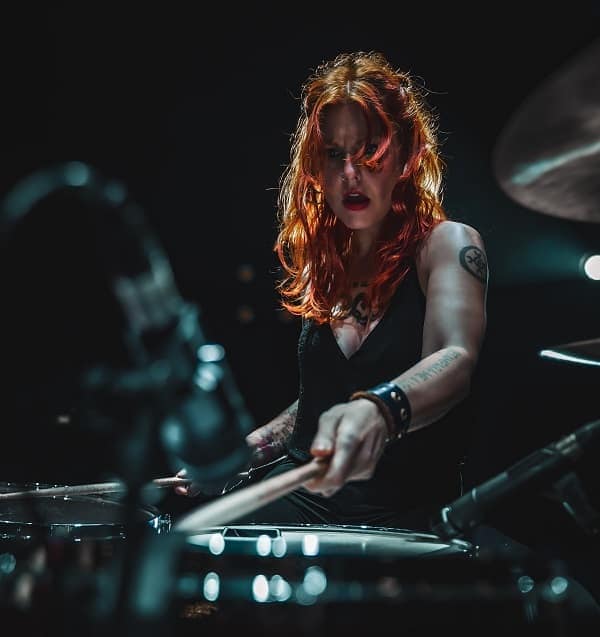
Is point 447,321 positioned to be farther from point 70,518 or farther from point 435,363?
point 70,518

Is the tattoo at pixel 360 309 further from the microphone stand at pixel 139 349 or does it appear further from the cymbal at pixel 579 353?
the microphone stand at pixel 139 349

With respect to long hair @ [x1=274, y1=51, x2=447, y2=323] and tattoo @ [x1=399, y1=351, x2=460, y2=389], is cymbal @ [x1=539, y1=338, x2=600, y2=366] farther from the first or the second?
long hair @ [x1=274, y1=51, x2=447, y2=323]

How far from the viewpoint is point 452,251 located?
1.58m

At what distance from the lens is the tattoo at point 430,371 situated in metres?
1.19

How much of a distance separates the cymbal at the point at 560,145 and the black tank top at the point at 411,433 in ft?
1.00

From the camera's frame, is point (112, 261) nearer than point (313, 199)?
Yes

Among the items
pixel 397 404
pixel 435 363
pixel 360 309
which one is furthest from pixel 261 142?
pixel 397 404

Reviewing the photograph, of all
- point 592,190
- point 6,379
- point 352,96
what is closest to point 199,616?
point 6,379

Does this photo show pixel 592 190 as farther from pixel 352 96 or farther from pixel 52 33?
pixel 52 33

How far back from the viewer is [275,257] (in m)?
2.65

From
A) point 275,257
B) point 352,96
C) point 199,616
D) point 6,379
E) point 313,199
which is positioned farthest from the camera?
point 275,257

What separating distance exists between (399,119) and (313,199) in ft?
1.01

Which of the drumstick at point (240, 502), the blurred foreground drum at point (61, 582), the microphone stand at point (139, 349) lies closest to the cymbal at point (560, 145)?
the drumstick at point (240, 502)

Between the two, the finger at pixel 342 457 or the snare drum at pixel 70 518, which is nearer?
the finger at pixel 342 457
